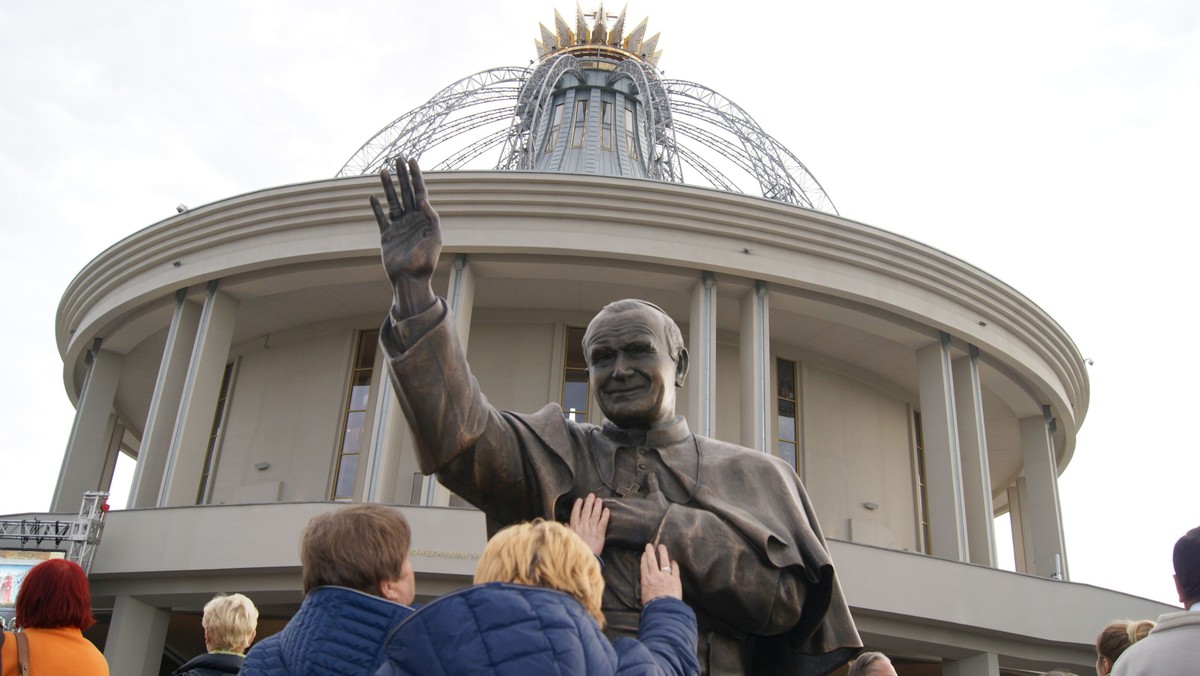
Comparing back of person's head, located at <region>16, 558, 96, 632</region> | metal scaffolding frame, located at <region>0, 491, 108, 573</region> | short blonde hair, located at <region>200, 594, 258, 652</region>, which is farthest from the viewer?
metal scaffolding frame, located at <region>0, 491, 108, 573</region>

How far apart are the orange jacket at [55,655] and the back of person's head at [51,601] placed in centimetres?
3

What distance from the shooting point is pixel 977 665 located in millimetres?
16750

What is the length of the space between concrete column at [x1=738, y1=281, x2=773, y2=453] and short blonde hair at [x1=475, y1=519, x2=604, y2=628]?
49.7ft

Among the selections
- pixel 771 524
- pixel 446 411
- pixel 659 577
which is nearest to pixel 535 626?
pixel 659 577

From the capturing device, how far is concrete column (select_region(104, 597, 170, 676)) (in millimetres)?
15938

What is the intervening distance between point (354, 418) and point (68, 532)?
5683mm

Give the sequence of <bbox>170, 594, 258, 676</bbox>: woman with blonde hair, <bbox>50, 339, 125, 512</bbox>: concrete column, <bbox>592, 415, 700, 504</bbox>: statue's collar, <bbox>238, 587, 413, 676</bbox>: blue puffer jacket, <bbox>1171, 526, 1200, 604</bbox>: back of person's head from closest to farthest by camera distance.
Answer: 1. <bbox>238, 587, 413, 676</bbox>: blue puffer jacket
2. <bbox>592, 415, 700, 504</bbox>: statue's collar
3. <bbox>1171, 526, 1200, 604</bbox>: back of person's head
4. <bbox>170, 594, 258, 676</bbox>: woman with blonde hair
5. <bbox>50, 339, 125, 512</bbox>: concrete column

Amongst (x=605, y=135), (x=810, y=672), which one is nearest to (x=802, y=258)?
(x=605, y=135)

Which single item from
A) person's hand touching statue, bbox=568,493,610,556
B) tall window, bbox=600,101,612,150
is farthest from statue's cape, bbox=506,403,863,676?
tall window, bbox=600,101,612,150

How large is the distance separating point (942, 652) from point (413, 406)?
16199mm

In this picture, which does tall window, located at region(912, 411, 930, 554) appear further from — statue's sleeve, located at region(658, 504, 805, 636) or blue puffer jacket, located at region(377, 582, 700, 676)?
blue puffer jacket, located at region(377, 582, 700, 676)

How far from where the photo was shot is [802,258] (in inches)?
736

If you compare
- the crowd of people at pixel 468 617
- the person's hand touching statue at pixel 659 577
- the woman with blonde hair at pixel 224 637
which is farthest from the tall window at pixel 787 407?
the person's hand touching statue at pixel 659 577

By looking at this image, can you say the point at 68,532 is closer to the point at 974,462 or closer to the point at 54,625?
the point at 54,625
